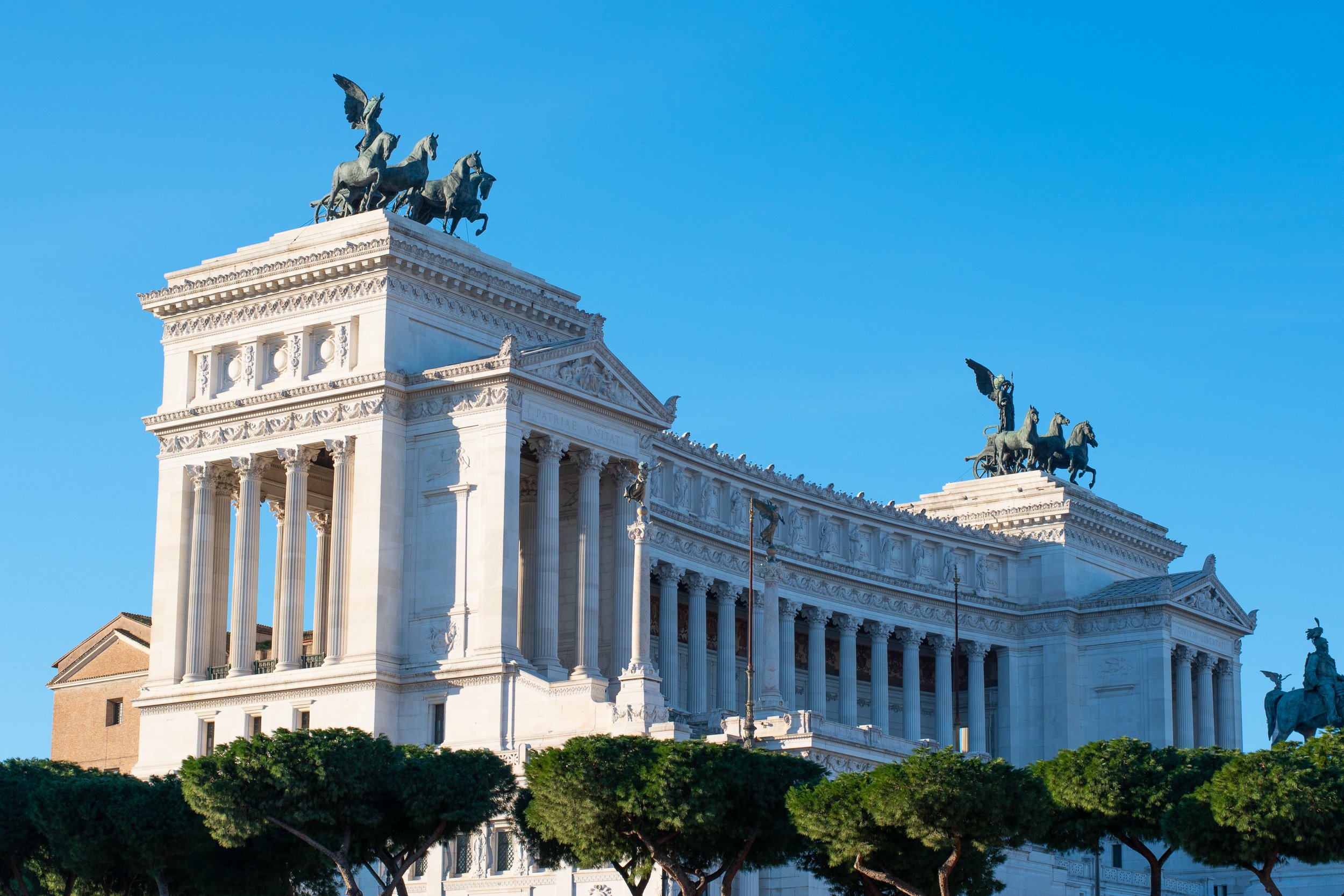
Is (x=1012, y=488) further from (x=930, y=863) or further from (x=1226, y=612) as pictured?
(x=930, y=863)

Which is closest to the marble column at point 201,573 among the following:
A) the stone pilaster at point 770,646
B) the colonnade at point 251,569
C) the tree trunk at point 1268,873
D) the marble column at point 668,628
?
the colonnade at point 251,569

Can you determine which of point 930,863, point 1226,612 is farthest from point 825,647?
point 930,863

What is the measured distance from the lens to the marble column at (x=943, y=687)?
12975 centimetres

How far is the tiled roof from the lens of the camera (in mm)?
132375

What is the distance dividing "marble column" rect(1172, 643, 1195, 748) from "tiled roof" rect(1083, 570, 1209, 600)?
3726 mm

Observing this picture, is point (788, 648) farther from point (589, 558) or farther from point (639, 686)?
point (639, 686)

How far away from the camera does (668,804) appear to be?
69.6 m

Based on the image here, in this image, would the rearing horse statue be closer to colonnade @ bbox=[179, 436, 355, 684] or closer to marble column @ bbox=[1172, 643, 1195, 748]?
colonnade @ bbox=[179, 436, 355, 684]

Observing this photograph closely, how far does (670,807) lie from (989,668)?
6962 cm

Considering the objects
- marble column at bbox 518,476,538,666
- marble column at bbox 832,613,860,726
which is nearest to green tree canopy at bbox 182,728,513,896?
marble column at bbox 518,476,538,666

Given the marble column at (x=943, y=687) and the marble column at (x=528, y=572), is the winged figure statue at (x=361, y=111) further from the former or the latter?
the marble column at (x=943, y=687)

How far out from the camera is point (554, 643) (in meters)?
90.8

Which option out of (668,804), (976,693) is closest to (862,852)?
(668,804)

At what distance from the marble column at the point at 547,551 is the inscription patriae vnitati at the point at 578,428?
0.53m
